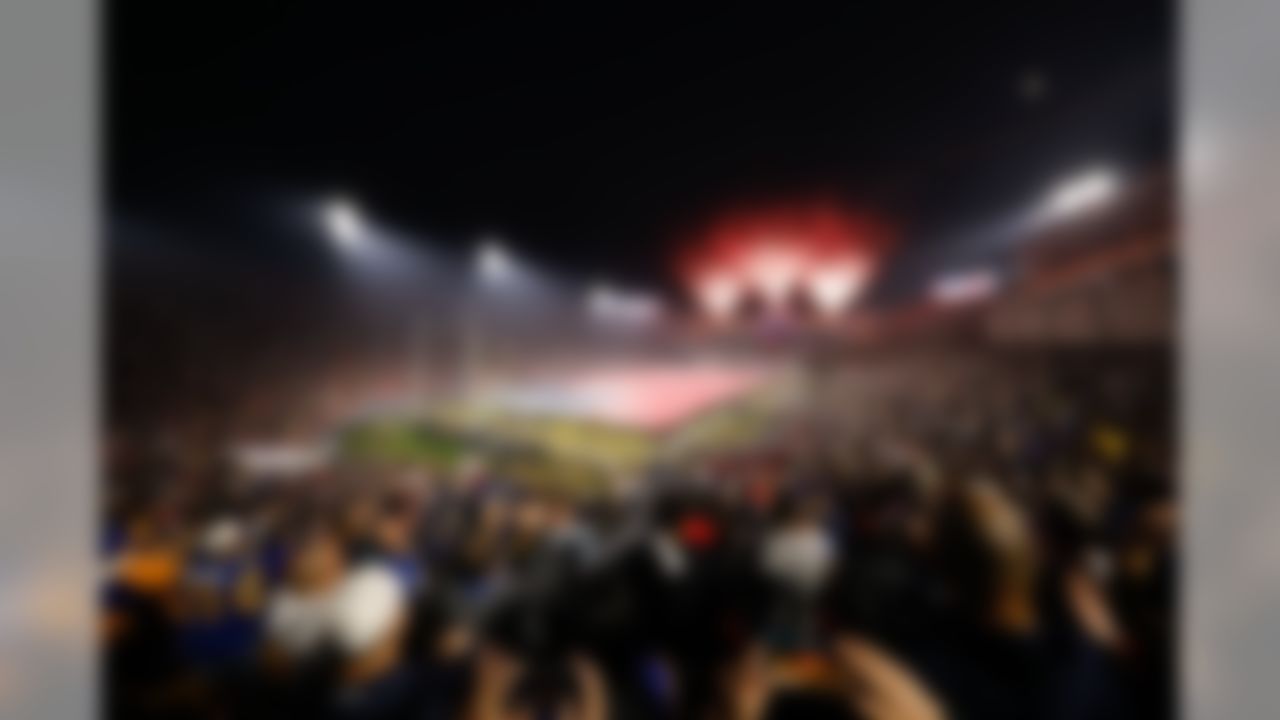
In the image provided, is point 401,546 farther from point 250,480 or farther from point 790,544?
point 790,544

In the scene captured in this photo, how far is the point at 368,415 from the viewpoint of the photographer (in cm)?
84

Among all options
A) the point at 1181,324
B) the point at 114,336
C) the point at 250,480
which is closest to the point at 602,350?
the point at 250,480

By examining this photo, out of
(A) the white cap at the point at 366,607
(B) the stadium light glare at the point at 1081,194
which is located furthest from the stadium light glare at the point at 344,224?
(B) the stadium light glare at the point at 1081,194

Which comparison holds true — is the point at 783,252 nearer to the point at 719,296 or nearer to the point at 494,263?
the point at 719,296

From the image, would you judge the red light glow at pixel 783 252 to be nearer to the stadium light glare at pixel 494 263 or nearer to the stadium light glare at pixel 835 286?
the stadium light glare at pixel 835 286

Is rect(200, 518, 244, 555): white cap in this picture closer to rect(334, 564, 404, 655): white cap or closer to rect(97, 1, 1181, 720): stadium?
rect(97, 1, 1181, 720): stadium

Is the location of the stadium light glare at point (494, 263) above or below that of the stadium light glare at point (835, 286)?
above

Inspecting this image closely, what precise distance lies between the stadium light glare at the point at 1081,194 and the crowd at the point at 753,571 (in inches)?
6.8

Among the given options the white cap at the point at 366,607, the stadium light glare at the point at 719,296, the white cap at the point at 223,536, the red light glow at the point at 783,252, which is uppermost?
the red light glow at the point at 783,252

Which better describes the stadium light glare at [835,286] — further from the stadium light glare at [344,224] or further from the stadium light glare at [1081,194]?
the stadium light glare at [344,224]

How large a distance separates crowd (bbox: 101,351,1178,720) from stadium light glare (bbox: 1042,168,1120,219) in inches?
6.8

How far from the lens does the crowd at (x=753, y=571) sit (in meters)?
0.85

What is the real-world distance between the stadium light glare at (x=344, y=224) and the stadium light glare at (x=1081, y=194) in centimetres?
82

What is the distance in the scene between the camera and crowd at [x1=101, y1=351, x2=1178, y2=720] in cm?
85
